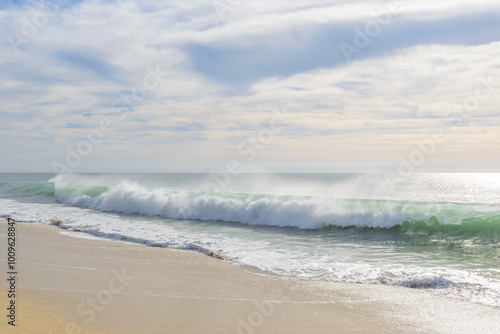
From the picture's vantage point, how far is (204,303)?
6.03 meters

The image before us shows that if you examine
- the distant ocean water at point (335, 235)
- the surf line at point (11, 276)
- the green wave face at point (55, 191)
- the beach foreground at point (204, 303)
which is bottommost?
the beach foreground at point (204, 303)

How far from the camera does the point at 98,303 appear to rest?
226 inches

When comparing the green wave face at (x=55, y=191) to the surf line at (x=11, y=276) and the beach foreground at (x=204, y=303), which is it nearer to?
the surf line at (x=11, y=276)

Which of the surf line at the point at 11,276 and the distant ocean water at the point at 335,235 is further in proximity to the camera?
the distant ocean water at the point at 335,235

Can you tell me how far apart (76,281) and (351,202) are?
1384cm

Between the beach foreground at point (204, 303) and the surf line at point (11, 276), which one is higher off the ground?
the surf line at point (11, 276)

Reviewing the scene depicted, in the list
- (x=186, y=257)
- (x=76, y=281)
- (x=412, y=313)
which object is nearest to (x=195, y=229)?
(x=186, y=257)

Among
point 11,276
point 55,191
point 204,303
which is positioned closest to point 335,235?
point 204,303

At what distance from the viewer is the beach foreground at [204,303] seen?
5.02m

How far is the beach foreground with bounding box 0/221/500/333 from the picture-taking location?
502 cm

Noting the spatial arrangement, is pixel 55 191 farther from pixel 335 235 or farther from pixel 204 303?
pixel 204 303

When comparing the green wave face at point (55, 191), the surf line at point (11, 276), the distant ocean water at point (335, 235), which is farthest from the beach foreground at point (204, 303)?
the green wave face at point (55, 191)

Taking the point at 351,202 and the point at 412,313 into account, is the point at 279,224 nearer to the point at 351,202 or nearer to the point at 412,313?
the point at 351,202

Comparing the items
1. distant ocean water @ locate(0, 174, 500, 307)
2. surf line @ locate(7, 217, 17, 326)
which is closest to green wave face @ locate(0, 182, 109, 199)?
distant ocean water @ locate(0, 174, 500, 307)
